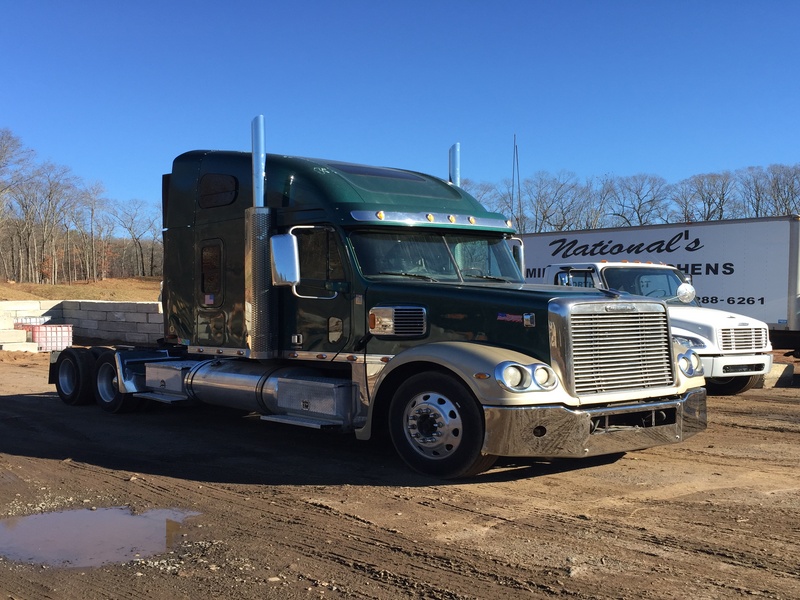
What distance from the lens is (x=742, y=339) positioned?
444 inches

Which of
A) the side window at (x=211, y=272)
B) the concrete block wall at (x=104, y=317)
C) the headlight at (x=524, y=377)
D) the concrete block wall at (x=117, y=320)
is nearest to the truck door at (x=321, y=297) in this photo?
the side window at (x=211, y=272)

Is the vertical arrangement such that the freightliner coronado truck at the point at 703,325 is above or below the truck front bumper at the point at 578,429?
above

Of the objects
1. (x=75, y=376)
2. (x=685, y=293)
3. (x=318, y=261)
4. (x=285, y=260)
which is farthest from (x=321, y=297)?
(x=685, y=293)

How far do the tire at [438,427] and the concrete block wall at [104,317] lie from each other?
1483cm

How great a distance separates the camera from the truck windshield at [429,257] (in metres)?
7.31

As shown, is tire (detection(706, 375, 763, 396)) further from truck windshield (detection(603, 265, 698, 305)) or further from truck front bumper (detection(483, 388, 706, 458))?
truck front bumper (detection(483, 388, 706, 458))

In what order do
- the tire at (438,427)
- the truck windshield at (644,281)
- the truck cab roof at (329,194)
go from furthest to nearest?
the truck windshield at (644,281) → the truck cab roof at (329,194) → the tire at (438,427)

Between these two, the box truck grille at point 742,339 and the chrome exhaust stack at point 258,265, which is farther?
the box truck grille at point 742,339

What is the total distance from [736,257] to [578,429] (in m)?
11.9

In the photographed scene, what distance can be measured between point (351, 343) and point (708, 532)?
349 cm

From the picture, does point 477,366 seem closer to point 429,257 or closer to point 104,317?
point 429,257

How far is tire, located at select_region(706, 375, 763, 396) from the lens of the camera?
11775mm

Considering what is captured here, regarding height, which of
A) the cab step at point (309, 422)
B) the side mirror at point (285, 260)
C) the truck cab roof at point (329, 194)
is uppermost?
the truck cab roof at point (329, 194)

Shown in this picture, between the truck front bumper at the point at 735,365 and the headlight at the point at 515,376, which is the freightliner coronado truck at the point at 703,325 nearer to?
the truck front bumper at the point at 735,365
